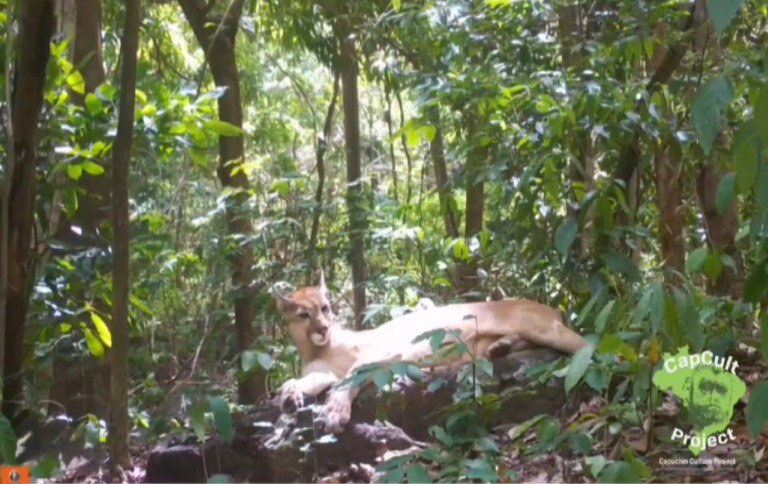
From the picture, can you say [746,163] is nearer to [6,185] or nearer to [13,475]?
[13,475]

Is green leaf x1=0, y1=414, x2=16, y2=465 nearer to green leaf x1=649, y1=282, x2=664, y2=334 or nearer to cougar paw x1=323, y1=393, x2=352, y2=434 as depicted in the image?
cougar paw x1=323, y1=393, x2=352, y2=434

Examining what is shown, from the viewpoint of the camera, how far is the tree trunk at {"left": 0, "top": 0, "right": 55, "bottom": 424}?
1807 millimetres

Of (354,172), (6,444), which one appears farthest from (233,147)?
(6,444)

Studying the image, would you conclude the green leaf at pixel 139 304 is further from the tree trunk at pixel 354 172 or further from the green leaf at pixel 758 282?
the green leaf at pixel 758 282

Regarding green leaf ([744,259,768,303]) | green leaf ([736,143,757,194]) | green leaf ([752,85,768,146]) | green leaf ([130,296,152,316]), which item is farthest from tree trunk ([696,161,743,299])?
green leaf ([130,296,152,316])

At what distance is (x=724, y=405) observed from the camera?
1.47m

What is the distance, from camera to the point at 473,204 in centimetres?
271

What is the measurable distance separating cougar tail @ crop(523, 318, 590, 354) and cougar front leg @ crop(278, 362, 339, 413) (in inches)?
19.5

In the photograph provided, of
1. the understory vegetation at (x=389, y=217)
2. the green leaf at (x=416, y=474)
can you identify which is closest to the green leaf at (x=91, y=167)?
the understory vegetation at (x=389, y=217)

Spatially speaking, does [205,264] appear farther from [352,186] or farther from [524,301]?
[524,301]

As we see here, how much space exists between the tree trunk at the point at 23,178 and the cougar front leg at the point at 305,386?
0.61 meters

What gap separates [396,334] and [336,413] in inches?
12.1

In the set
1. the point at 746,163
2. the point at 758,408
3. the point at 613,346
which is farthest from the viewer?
the point at 613,346

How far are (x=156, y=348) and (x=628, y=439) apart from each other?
126cm
